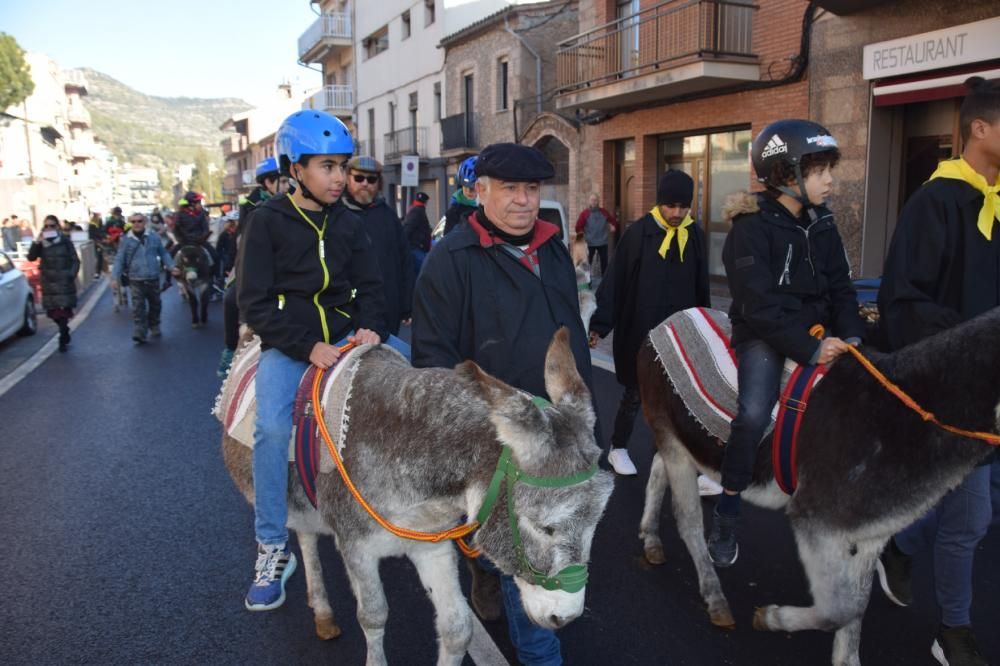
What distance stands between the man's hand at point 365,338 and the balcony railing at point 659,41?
1313cm

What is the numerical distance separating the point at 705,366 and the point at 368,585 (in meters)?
2.01

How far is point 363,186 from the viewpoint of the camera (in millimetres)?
6273

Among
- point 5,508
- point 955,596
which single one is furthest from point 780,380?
point 5,508

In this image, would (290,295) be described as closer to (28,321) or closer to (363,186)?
(363,186)

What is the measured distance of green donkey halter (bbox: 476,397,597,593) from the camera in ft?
7.50


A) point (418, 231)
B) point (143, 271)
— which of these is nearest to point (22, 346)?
point (143, 271)

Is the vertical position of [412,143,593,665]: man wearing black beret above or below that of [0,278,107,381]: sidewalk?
above

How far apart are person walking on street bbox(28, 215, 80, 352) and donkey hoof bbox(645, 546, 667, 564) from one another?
10887mm

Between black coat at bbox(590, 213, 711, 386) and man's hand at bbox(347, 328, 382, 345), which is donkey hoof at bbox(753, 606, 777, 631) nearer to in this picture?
man's hand at bbox(347, 328, 382, 345)

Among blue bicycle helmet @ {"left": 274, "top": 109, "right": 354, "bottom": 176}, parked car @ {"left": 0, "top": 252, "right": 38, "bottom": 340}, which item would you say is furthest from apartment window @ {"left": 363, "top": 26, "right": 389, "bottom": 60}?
blue bicycle helmet @ {"left": 274, "top": 109, "right": 354, "bottom": 176}

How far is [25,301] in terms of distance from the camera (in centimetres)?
1334

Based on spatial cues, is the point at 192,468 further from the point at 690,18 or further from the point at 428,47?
the point at 428,47

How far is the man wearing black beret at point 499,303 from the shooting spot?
3.04 m

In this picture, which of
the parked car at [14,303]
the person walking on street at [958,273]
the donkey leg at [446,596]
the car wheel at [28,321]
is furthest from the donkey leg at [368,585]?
the car wheel at [28,321]
